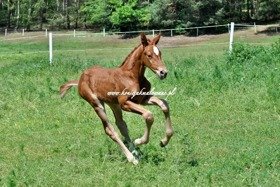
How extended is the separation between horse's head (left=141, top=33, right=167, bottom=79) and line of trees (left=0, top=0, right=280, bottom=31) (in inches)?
1642

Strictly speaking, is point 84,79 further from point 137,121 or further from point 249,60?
point 249,60

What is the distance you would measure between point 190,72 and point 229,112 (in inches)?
157

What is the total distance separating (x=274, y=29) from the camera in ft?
155

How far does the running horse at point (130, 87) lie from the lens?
712 centimetres

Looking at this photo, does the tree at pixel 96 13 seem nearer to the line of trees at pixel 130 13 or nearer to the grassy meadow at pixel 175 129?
the line of trees at pixel 130 13

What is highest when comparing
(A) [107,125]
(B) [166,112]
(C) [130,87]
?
(C) [130,87]

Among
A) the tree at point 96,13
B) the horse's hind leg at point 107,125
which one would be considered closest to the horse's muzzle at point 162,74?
the horse's hind leg at point 107,125

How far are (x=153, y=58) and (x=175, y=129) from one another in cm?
309

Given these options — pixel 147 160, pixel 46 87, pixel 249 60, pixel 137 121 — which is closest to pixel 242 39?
pixel 249 60

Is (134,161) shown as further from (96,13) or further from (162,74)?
(96,13)

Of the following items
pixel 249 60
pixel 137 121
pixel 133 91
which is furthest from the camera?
pixel 249 60

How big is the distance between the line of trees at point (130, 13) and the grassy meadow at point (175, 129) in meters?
32.2

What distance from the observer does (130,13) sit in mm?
54344

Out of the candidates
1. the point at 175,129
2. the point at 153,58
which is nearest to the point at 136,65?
the point at 153,58
